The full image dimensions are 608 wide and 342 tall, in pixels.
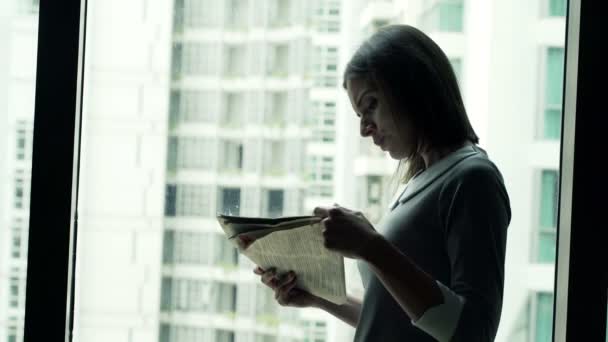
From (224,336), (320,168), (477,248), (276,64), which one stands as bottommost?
(224,336)

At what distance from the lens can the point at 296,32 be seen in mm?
1464

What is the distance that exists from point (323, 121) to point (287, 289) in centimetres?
46

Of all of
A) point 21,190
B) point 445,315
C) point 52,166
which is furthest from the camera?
point 21,190

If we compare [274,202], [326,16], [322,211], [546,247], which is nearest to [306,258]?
[322,211]

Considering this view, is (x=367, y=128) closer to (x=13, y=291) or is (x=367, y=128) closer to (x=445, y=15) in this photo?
(x=445, y=15)

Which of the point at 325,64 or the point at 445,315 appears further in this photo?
the point at 325,64

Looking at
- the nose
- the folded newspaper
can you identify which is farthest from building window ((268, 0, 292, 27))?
the folded newspaper

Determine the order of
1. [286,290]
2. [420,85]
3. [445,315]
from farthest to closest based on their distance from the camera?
[286,290]
[420,85]
[445,315]

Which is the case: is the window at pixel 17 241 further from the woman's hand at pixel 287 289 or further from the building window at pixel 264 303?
the woman's hand at pixel 287 289

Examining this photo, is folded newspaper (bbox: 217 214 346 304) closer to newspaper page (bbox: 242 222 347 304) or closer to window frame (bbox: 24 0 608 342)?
newspaper page (bbox: 242 222 347 304)

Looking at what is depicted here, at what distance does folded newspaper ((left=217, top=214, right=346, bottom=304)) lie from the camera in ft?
3.26

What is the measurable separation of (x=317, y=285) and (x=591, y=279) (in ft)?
2.14

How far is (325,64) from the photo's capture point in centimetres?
146

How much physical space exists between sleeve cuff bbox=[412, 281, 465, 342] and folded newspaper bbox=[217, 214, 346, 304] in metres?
0.18
